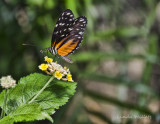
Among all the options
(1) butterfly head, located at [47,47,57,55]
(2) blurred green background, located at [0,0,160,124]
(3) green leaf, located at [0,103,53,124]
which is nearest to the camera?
(3) green leaf, located at [0,103,53,124]

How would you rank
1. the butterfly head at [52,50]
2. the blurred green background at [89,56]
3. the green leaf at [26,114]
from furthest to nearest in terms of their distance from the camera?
the blurred green background at [89,56], the butterfly head at [52,50], the green leaf at [26,114]

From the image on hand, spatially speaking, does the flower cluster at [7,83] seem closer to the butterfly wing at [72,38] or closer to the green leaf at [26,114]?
the green leaf at [26,114]

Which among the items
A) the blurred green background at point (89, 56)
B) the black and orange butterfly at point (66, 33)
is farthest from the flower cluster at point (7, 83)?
the blurred green background at point (89, 56)

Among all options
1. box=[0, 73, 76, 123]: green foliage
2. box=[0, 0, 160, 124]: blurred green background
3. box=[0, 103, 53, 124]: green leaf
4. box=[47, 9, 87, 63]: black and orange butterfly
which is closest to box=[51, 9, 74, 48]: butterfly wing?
box=[47, 9, 87, 63]: black and orange butterfly

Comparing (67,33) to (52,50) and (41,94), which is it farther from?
(41,94)

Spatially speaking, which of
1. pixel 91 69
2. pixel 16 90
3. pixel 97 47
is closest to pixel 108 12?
pixel 97 47

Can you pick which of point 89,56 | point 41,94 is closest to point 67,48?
point 41,94

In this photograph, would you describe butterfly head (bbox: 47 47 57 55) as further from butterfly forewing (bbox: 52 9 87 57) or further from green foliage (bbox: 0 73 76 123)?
green foliage (bbox: 0 73 76 123)
